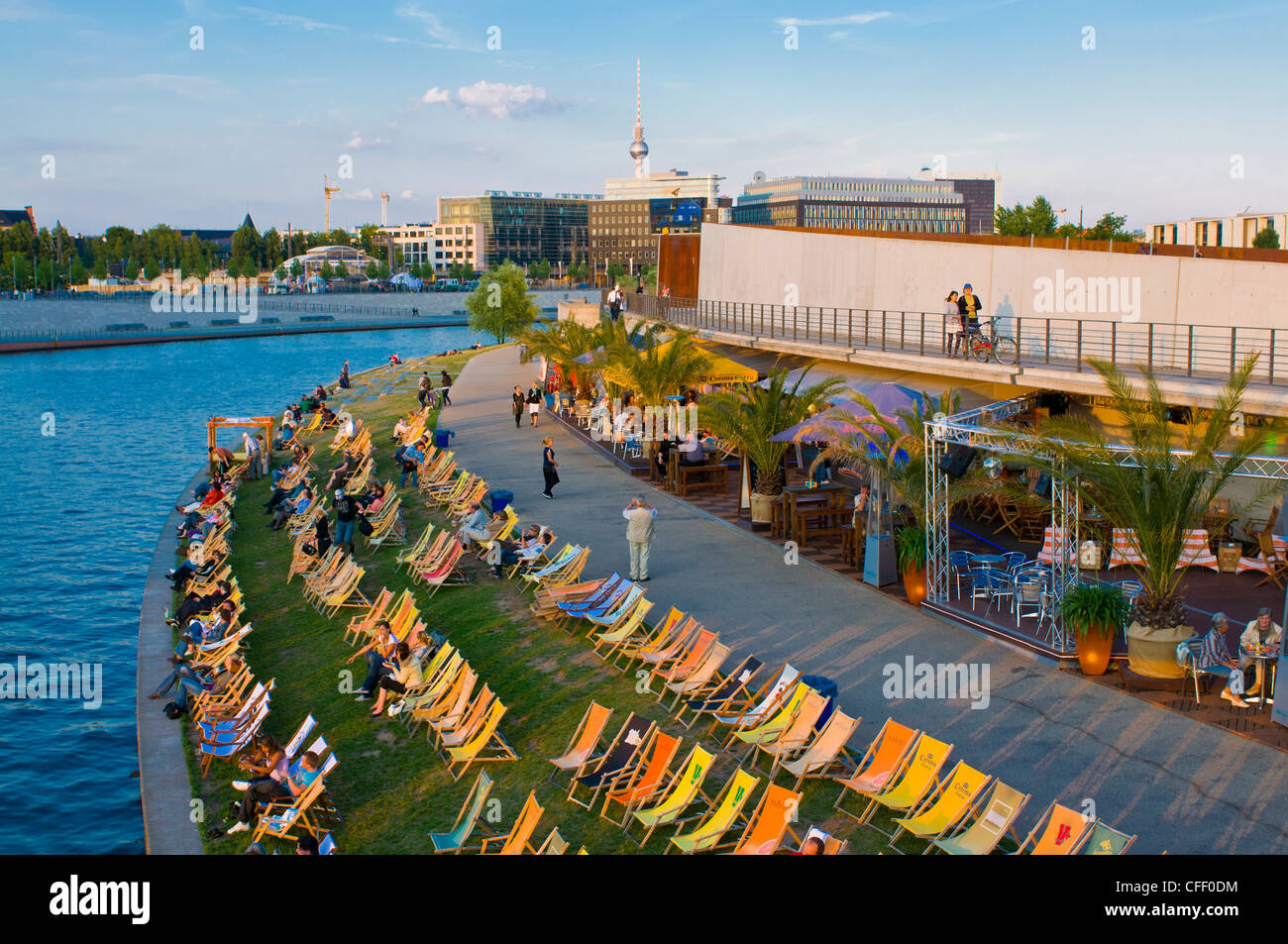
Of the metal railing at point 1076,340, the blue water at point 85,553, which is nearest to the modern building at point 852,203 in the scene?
the blue water at point 85,553

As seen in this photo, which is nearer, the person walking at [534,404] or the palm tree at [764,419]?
the palm tree at [764,419]

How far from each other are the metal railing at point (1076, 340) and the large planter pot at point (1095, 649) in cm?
303

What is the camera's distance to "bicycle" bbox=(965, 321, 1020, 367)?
62.1 feet

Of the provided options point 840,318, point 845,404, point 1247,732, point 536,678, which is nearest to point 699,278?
point 840,318

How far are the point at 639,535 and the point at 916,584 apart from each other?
385cm

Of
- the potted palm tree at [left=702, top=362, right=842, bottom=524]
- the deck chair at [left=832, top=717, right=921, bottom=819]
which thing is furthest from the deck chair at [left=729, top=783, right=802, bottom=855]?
the potted palm tree at [left=702, top=362, right=842, bottom=524]

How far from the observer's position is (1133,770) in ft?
30.9

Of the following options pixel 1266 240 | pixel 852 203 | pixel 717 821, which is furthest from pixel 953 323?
pixel 852 203

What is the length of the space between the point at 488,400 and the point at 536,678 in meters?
28.8

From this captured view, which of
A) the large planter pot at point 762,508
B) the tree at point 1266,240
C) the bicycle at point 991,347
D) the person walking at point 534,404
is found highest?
the tree at point 1266,240

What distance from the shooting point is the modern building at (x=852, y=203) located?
6088 inches

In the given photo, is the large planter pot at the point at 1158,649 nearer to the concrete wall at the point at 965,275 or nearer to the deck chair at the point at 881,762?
the deck chair at the point at 881,762

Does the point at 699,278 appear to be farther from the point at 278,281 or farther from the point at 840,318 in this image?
the point at 278,281

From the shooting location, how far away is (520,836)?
28.0 feet
